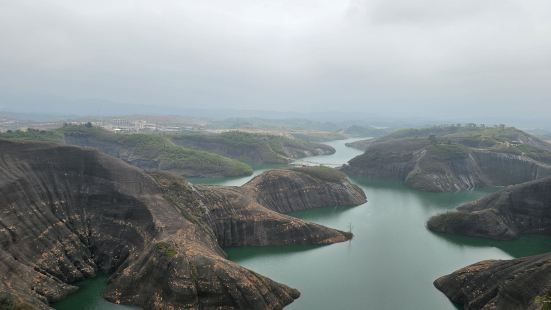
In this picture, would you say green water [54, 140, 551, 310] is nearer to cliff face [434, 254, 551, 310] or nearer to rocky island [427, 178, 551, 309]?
cliff face [434, 254, 551, 310]

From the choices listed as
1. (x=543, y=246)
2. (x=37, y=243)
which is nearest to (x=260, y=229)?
(x=37, y=243)

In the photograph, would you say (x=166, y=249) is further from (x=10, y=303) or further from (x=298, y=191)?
(x=298, y=191)

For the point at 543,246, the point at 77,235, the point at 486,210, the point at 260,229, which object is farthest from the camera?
the point at 486,210

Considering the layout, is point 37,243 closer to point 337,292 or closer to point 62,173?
point 62,173

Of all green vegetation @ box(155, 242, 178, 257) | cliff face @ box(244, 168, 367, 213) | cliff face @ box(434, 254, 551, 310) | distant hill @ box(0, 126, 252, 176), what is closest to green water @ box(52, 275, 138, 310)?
green vegetation @ box(155, 242, 178, 257)

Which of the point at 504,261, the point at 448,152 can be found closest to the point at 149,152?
the point at 448,152

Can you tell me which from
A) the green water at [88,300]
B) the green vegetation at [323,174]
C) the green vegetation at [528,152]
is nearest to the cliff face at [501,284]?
the green water at [88,300]
